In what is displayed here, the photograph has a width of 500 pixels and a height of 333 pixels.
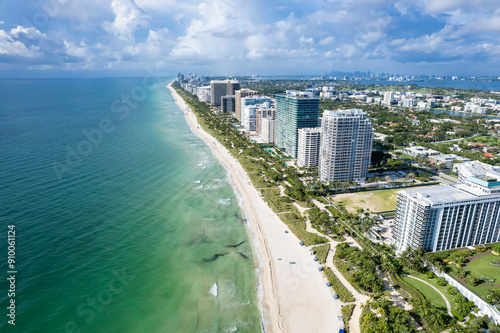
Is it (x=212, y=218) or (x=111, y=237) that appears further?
(x=212, y=218)

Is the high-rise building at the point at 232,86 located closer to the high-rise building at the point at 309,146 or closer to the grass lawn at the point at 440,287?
the high-rise building at the point at 309,146

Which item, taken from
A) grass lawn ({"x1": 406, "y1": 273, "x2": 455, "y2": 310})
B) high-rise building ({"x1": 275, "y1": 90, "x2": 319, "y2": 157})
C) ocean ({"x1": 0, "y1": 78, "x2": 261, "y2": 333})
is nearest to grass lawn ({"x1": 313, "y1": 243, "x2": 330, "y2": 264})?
ocean ({"x1": 0, "y1": 78, "x2": 261, "y2": 333})

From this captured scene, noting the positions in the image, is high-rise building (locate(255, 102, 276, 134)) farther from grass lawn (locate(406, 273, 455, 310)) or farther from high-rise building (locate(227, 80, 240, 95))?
grass lawn (locate(406, 273, 455, 310))

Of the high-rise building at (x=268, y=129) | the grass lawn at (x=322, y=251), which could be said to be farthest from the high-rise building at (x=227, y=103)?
the grass lawn at (x=322, y=251)

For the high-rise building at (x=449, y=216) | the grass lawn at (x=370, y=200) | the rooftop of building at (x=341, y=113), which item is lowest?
the grass lawn at (x=370, y=200)

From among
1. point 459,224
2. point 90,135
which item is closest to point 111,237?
point 459,224

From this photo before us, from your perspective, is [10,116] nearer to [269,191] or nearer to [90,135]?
[90,135]
